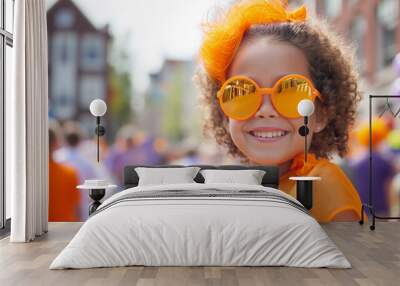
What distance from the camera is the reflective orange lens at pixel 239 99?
23.2ft

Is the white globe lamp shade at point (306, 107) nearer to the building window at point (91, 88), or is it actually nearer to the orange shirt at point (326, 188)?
the orange shirt at point (326, 188)

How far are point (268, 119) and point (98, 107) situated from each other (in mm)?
1916

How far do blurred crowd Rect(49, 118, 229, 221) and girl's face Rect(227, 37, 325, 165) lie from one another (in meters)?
0.40

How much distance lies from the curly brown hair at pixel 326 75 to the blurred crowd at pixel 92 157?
54 centimetres

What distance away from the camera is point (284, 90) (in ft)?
23.3

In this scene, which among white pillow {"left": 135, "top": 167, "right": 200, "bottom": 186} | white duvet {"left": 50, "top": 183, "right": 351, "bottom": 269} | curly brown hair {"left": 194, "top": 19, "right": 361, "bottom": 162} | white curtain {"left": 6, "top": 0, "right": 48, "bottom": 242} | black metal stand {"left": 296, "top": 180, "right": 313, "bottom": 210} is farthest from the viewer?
curly brown hair {"left": 194, "top": 19, "right": 361, "bottom": 162}

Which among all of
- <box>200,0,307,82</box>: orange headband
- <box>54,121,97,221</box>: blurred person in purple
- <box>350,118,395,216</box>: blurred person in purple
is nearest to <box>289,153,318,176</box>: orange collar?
<box>350,118,395,216</box>: blurred person in purple

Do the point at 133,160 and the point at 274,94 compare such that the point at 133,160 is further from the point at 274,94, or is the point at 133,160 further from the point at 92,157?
the point at 274,94

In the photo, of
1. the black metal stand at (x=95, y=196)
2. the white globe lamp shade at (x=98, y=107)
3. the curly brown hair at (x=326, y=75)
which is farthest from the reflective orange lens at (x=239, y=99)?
the black metal stand at (x=95, y=196)

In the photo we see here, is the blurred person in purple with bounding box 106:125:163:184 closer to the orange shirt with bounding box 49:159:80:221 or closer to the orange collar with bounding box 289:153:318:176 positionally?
the orange shirt with bounding box 49:159:80:221

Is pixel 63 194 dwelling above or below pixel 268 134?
below

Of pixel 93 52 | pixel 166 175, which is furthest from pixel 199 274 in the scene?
pixel 93 52

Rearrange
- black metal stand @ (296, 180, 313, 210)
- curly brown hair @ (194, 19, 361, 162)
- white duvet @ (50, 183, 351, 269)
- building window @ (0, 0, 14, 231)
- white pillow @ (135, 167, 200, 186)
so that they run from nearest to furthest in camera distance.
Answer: white duvet @ (50, 183, 351, 269) < building window @ (0, 0, 14, 231) < white pillow @ (135, 167, 200, 186) < black metal stand @ (296, 180, 313, 210) < curly brown hair @ (194, 19, 361, 162)

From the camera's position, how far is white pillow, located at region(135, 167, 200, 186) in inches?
267
